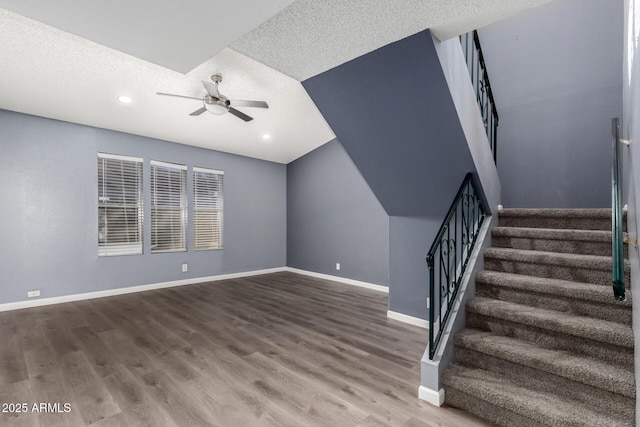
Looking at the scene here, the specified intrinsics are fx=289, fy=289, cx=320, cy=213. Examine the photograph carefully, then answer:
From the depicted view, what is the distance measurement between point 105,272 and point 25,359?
91.1 inches

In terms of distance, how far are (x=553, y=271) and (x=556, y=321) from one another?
1.90 feet

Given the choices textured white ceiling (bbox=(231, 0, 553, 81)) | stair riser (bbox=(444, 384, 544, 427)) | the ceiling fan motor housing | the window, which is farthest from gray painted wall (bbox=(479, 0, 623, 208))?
the window

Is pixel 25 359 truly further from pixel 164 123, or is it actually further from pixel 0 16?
pixel 164 123

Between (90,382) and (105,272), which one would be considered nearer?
(90,382)

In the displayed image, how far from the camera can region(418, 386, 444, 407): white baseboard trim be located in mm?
1947

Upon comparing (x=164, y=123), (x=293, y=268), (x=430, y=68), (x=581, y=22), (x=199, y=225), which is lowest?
(x=293, y=268)

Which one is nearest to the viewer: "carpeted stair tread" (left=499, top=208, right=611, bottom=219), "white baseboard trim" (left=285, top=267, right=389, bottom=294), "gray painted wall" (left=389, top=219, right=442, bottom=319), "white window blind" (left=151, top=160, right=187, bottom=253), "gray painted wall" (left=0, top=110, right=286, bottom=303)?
"carpeted stair tread" (left=499, top=208, right=611, bottom=219)

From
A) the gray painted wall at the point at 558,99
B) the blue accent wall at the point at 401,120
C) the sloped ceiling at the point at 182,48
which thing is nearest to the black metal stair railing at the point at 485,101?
the gray painted wall at the point at 558,99

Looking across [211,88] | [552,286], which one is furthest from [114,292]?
[552,286]

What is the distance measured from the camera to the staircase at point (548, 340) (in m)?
1.61

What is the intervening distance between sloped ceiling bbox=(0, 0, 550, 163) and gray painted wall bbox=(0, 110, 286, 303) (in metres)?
0.30

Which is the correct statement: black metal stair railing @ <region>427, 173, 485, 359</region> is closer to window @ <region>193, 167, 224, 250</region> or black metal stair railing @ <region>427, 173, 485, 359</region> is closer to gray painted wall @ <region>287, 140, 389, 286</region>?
gray painted wall @ <region>287, 140, 389, 286</region>

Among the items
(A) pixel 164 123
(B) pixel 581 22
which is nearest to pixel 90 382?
(A) pixel 164 123

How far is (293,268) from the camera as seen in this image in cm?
707
